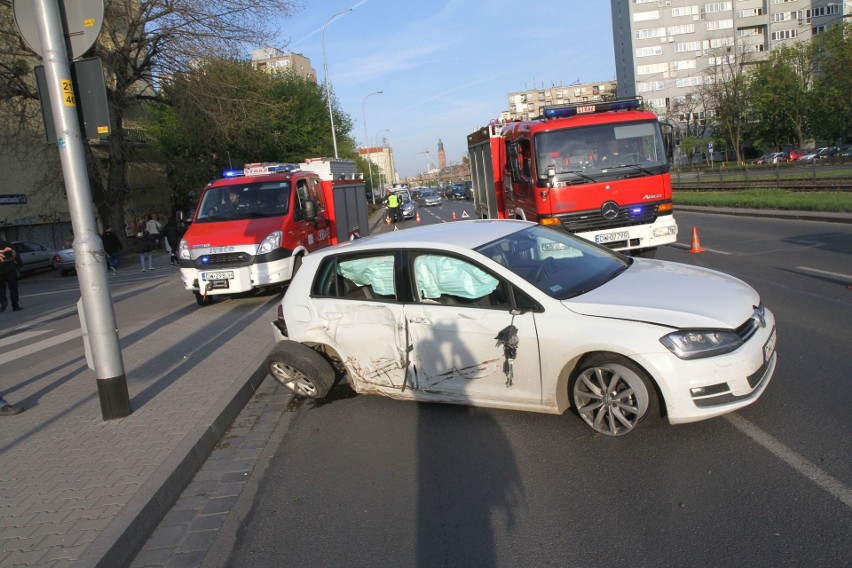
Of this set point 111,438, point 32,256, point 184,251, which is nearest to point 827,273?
point 111,438

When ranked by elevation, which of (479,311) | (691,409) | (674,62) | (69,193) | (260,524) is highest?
(674,62)

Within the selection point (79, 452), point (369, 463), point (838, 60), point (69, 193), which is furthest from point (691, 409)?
point (838, 60)

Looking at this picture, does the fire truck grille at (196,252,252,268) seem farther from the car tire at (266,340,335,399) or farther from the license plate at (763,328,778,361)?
the license plate at (763,328,778,361)

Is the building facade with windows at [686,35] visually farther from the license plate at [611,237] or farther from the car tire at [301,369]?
the car tire at [301,369]

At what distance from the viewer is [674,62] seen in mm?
100062

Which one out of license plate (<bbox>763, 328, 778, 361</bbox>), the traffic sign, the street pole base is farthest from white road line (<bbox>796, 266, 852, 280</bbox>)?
the traffic sign

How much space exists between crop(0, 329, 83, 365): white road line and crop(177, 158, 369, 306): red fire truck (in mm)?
2077

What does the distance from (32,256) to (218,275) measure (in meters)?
19.3

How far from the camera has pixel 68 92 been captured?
5543mm

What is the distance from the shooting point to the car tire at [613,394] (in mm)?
4582

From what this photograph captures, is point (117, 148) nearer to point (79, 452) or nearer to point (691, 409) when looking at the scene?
point (79, 452)

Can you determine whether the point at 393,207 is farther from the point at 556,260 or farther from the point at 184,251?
the point at 556,260

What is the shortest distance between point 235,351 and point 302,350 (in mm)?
2614

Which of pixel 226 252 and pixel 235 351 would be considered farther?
pixel 226 252
